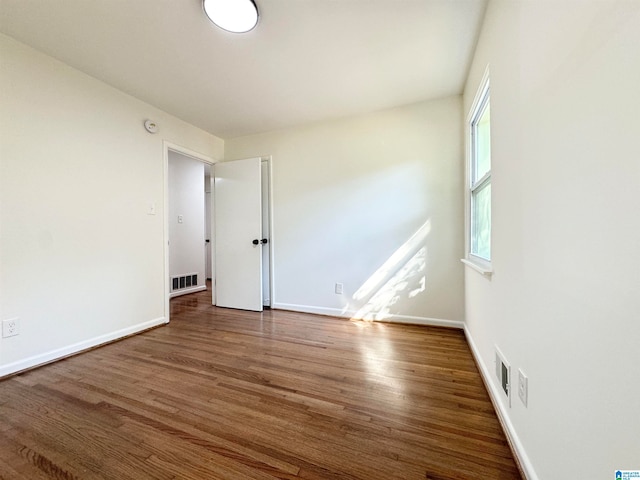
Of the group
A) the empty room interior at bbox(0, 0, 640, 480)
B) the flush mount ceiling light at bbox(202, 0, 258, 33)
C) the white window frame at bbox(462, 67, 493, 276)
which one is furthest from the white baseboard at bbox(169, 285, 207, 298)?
the white window frame at bbox(462, 67, 493, 276)

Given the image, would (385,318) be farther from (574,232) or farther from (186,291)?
(186,291)

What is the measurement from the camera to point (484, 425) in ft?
4.09

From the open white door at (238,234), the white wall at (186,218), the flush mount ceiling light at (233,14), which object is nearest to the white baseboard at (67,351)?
the open white door at (238,234)

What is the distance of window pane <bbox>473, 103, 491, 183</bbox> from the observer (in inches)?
74.4

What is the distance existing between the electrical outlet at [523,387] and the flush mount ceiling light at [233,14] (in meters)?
2.40

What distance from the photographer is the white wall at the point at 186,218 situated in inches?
167

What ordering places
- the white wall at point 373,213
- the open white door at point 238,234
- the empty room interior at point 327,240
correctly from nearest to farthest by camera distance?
the empty room interior at point 327,240, the white wall at point 373,213, the open white door at point 238,234

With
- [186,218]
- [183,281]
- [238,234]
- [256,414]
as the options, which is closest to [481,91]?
[256,414]

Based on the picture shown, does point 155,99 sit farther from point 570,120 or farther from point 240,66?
point 570,120

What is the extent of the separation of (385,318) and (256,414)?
1.84 metres

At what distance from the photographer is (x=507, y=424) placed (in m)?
1.18

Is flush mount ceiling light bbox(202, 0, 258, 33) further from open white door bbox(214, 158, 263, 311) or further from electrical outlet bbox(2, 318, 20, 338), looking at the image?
electrical outlet bbox(2, 318, 20, 338)

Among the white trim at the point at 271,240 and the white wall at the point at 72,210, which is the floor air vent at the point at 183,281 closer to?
the white wall at the point at 72,210

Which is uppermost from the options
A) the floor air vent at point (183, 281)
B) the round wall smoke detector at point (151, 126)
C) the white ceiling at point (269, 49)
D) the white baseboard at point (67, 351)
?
the white ceiling at point (269, 49)
